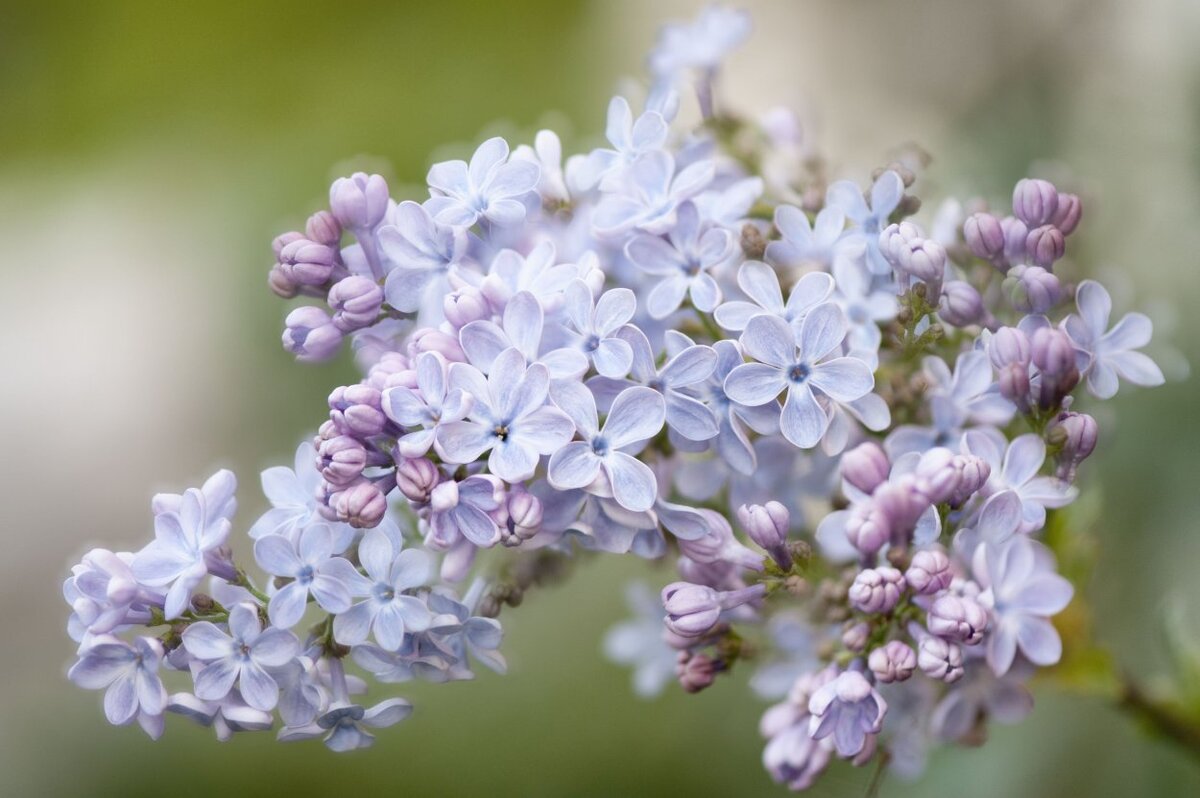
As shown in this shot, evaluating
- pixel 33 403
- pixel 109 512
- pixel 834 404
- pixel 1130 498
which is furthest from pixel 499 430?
pixel 33 403

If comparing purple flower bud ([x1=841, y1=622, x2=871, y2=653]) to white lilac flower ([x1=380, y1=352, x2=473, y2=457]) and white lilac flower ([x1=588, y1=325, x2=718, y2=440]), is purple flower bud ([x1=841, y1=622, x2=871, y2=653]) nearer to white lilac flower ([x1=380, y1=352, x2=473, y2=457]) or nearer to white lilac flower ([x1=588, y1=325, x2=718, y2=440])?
white lilac flower ([x1=588, y1=325, x2=718, y2=440])

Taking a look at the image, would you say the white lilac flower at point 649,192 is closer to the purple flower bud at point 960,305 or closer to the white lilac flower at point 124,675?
the purple flower bud at point 960,305

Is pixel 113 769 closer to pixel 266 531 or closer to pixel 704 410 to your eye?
pixel 266 531

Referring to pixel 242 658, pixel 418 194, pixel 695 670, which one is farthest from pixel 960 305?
pixel 418 194

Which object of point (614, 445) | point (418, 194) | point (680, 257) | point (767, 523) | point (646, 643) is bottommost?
point (646, 643)

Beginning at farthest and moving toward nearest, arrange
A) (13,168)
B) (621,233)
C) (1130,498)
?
(13,168), (1130,498), (621,233)

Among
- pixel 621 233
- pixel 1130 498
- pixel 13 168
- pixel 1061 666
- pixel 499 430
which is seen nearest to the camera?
pixel 499 430

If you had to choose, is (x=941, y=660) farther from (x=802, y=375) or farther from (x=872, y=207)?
(x=872, y=207)
